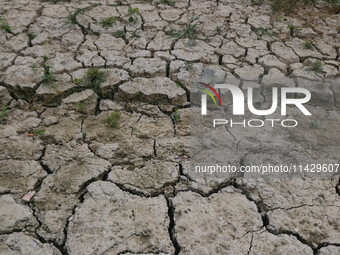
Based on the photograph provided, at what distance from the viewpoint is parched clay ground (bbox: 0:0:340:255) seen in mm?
1874

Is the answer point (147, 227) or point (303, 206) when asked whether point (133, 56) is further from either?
point (303, 206)

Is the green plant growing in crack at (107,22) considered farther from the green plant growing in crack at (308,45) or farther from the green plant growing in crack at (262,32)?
the green plant growing in crack at (308,45)

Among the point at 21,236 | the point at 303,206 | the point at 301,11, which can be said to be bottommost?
the point at 21,236

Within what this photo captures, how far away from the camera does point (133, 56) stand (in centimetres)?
320

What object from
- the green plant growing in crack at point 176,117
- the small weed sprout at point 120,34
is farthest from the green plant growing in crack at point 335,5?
the green plant growing in crack at point 176,117

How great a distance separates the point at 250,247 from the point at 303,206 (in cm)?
Answer: 47

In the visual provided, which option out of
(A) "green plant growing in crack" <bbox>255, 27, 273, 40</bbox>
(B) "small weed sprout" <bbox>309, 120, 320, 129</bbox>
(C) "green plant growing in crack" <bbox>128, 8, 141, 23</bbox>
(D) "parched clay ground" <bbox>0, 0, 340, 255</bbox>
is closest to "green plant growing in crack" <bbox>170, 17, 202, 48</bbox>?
(D) "parched clay ground" <bbox>0, 0, 340, 255</bbox>

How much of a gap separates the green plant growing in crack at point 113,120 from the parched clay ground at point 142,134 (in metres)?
0.06

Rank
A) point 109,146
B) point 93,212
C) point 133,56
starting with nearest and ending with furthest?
point 93,212 < point 109,146 < point 133,56

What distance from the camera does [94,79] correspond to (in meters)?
2.91

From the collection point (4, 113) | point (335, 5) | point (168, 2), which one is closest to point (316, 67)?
point (335, 5)

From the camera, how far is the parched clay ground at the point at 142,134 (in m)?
1.87

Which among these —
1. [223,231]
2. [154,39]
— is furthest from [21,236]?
[154,39]

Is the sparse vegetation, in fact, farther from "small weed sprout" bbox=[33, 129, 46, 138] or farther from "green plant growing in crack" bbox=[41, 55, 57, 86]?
"small weed sprout" bbox=[33, 129, 46, 138]
